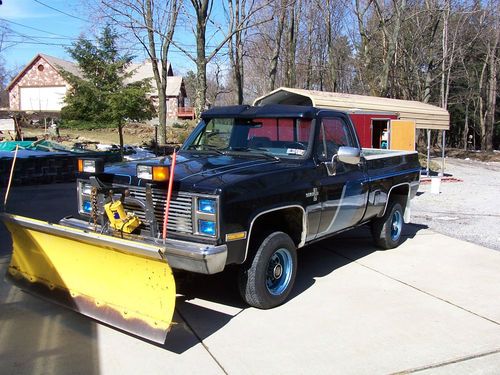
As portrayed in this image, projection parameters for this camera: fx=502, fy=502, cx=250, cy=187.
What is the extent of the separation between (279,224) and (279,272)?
1.60 feet

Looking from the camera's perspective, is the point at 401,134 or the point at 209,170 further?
the point at 401,134

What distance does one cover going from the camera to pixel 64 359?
3.79 m

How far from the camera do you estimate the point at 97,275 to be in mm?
4320

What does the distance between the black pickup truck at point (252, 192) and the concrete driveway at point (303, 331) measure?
530 mm

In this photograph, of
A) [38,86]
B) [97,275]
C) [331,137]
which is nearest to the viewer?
[97,275]

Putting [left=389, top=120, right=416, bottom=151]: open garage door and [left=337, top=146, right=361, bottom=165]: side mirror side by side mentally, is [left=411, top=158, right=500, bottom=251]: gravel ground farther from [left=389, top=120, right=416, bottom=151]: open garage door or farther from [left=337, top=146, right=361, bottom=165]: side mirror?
[left=337, top=146, right=361, bottom=165]: side mirror

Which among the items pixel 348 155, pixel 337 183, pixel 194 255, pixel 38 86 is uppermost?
pixel 38 86

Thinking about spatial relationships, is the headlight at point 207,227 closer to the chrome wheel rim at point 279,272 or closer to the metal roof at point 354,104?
the chrome wheel rim at point 279,272

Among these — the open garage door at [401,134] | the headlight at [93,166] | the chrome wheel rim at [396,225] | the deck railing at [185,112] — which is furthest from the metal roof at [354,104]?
the deck railing at [185,112]

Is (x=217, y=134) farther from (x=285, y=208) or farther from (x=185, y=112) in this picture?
(x=185, y=112)

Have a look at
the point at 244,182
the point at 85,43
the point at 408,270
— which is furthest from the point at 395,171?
the point at 85,43

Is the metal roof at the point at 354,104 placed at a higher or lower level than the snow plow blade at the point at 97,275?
higher

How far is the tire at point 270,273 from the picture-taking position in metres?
4.62

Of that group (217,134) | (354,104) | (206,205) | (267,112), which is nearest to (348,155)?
(267,112)
